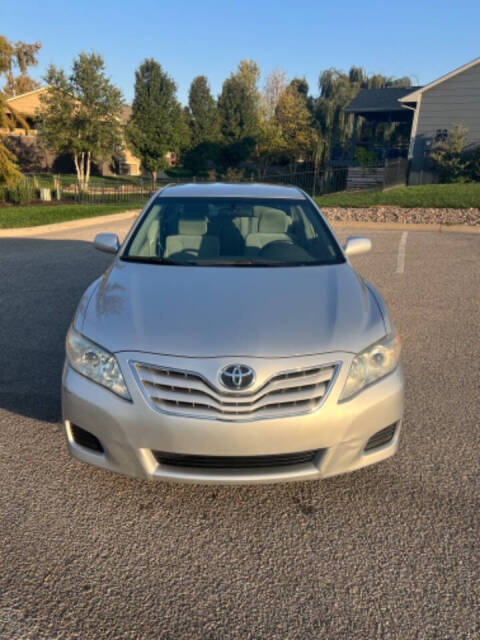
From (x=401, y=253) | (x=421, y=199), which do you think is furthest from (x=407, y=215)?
(x=401, y=253)

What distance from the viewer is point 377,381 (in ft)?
8.39

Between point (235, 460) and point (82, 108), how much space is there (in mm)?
27688

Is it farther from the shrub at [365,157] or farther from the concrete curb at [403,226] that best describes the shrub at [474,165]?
the concrete curb at [403,226]

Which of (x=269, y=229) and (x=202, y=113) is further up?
(x=202, y=113)

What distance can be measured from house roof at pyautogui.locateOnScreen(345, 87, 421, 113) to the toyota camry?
30408 mm

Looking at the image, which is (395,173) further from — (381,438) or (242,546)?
(242,546)

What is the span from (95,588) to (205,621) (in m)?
0.51

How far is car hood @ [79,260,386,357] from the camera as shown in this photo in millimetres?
2459

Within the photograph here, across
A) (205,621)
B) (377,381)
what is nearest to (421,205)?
(377,381)

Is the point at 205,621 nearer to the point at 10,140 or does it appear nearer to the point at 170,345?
the point at 170,345

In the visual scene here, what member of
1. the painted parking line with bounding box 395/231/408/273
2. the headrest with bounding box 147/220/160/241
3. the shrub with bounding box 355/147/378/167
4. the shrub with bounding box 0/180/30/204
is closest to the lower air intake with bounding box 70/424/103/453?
the headrest with bounding box 147/220/160/241

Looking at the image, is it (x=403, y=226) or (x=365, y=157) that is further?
(x=365, y=157)

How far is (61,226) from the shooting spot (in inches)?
541

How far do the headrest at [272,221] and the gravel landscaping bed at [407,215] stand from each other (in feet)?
36.6
